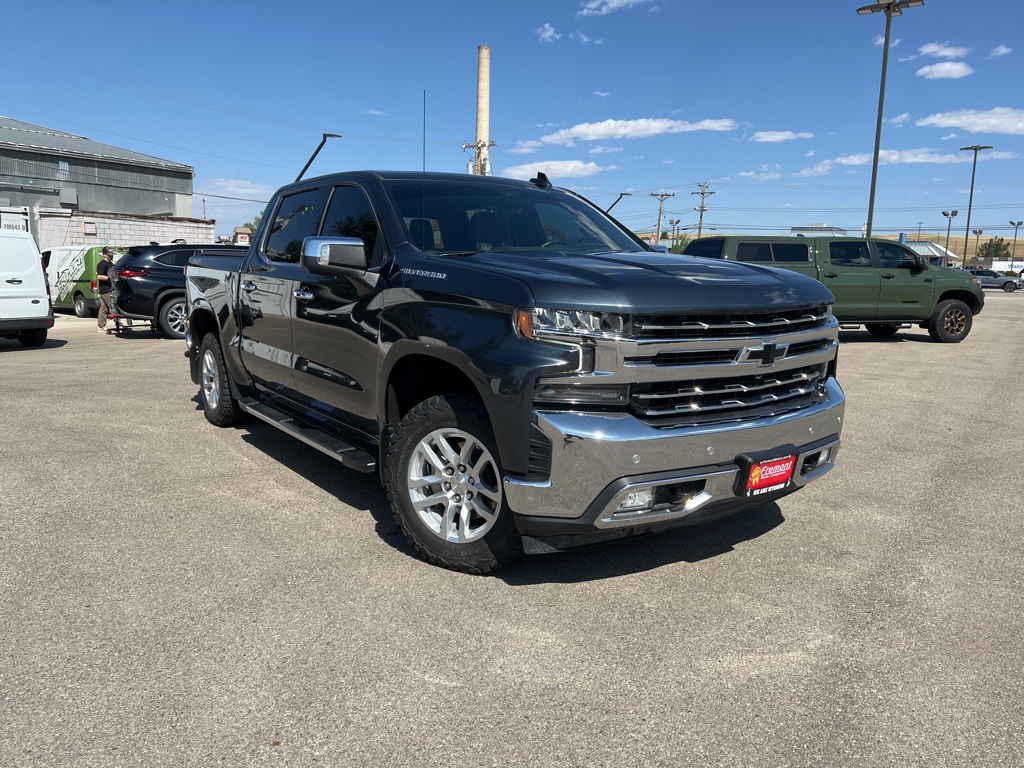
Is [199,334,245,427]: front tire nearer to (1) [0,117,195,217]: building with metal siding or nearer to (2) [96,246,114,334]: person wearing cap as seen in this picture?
(2) [96,246,114,334]: person wearing cap

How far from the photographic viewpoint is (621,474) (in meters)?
2.99

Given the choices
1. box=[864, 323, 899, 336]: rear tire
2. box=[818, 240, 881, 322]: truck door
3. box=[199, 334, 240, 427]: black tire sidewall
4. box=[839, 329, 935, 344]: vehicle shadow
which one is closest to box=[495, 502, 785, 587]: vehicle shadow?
box=[199, 334, 240, 427]: black tire sidewall

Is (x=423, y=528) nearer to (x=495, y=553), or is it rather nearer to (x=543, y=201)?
(x=495, y=553)

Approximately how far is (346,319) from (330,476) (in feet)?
4.82

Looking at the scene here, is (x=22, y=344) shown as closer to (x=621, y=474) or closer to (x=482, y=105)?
(x=621, y=474)

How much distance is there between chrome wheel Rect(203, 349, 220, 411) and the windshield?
308 cm

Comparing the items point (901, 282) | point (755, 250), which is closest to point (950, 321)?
point (901, 282)

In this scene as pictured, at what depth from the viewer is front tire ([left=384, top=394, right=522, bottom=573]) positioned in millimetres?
3330

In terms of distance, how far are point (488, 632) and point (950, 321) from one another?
14442 millimetres

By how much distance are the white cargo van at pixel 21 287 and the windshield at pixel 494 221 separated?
10.4m

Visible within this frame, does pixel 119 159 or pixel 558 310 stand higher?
pixel 119 159

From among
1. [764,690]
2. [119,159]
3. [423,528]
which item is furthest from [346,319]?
[119,159]

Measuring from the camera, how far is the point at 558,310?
3047 millimetres

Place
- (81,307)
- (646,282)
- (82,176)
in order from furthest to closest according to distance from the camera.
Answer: (82,176) → (81,307) → (646,282)
